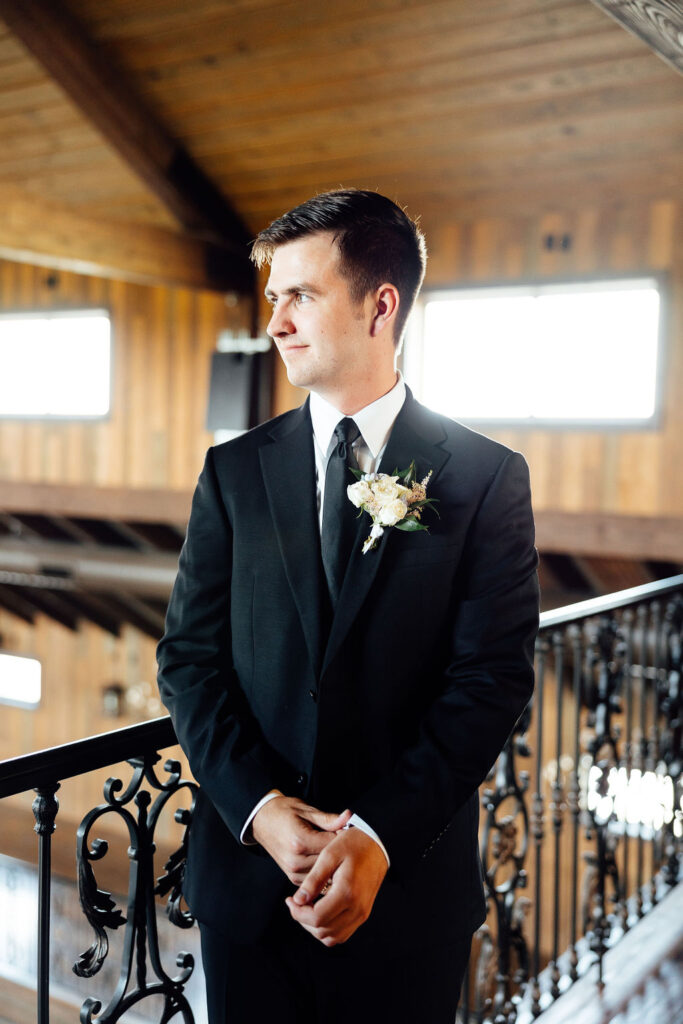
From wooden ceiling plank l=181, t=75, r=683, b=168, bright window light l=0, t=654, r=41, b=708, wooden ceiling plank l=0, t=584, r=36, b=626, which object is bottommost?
bright window light l=0, t=654, r=41, b=708

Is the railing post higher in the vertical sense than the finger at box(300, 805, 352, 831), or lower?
lower

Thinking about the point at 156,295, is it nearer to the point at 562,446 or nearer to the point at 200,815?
the point at 562,446

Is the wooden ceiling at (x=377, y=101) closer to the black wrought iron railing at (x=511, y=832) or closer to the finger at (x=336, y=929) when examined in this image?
the black wrought iron railing at (x=511, y=832)

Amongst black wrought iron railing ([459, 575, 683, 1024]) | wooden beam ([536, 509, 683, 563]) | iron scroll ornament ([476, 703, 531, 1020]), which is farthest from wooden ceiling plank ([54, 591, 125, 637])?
iron scroll ornament ([476, 703, 531, 1020])

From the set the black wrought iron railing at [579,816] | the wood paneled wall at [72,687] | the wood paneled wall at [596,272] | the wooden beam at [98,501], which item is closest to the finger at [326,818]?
the black wrought iron railing at [579,816]

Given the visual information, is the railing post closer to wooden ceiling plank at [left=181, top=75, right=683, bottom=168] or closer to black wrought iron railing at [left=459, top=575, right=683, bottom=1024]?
black wrought iron railing at [left=459, top=575, right=683, bottom=1024]

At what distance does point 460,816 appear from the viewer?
1546 millimetres

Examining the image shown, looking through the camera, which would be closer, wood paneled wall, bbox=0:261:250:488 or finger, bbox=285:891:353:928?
finger, bbox=285:891:353:928

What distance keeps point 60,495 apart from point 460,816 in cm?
823

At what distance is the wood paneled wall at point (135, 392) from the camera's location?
877 centimetres

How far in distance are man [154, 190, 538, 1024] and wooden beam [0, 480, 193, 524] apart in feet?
21.8

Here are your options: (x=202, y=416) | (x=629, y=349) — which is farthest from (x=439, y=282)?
(x=202, y=416)

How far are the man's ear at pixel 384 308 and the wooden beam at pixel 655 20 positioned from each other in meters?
1.60

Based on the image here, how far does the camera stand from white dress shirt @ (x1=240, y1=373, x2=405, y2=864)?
153 cm
